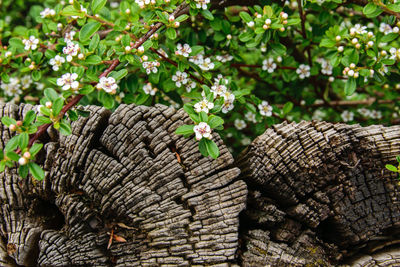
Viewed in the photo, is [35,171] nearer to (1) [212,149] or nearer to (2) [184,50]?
(1) [212,149]

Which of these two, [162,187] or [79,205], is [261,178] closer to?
[162,187]

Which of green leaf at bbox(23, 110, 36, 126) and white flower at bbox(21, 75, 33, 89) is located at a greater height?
white flower at bbox(21, 75, 33, 89)

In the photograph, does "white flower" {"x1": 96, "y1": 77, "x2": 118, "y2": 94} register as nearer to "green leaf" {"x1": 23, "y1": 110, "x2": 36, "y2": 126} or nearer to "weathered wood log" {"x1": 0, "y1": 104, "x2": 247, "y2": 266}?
"weathered wood log" {"x1": 0, "y1": 104, "x2": 247, "y2": 266}

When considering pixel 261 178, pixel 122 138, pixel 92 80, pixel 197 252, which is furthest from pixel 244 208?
pixel 92 80

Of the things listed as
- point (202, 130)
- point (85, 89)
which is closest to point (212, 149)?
point (202, 130)

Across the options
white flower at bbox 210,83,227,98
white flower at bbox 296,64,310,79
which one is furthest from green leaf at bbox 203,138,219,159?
white flower at bbox 296,64,310,79

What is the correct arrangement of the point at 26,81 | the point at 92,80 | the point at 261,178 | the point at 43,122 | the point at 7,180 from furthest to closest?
the point at 26,81 < the point at 7,180 < the point at 261,178 < the point at 92,80 < the point at 43,122
